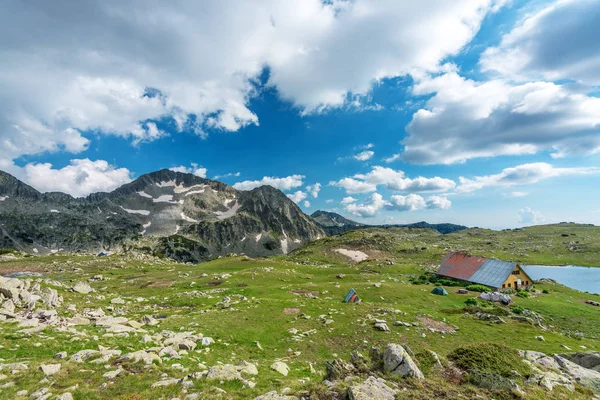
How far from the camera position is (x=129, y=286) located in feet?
185

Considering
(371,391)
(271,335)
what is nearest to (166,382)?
(371,391)

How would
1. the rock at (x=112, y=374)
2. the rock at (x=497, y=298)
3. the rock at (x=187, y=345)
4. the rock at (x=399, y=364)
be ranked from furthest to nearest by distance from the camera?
the rock at (x=497, y=298) → the rock at (x=187, y=345) → the rock at (x=112, y=374) → the rock at (x=399, y=364)

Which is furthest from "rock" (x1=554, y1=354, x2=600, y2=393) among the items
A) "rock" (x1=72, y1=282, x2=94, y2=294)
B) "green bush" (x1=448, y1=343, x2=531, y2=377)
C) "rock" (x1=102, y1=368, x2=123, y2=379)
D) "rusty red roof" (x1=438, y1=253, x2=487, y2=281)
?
"rusty red roof" (x1=438, y1=253, x2=487, y2=281)

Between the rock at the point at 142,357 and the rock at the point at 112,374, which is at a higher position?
the rock at the point at 112,374

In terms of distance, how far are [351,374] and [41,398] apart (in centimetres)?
1340

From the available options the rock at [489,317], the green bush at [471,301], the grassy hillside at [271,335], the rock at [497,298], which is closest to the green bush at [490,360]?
the grassy hillside at [271,335]

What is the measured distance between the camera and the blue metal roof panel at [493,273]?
6059cm

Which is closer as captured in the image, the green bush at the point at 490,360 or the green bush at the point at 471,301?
the green bush at the point at 490,360

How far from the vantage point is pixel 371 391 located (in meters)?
11.0

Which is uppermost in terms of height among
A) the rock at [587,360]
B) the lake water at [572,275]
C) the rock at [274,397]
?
the rock at [274,397]

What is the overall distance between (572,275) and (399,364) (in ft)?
458

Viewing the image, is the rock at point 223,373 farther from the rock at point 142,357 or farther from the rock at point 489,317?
the rock at point 489,317

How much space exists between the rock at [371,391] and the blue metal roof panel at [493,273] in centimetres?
6384

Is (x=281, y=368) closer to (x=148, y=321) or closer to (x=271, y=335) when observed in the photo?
(x=271, y=335)
